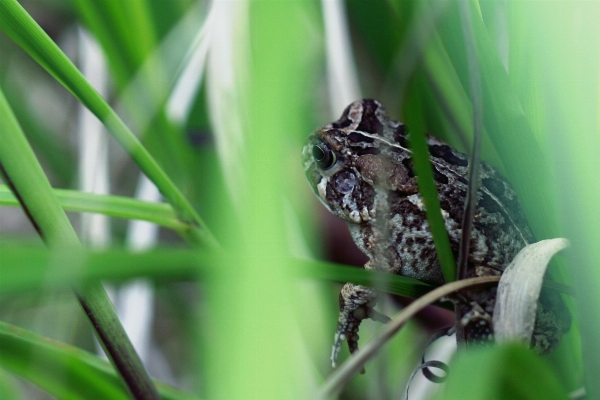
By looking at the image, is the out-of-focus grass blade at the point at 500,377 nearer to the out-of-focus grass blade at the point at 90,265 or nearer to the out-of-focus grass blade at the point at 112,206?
the out-of-focus grass blade at the point at 90,265

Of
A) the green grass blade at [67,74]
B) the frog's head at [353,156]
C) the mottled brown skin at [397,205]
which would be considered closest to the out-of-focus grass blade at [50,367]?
the green grass blade at [67,74]

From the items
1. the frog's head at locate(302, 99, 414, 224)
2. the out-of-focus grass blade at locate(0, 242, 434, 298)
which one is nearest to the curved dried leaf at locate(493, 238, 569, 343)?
the out-of-focus grass blade at locate(0, 242, 434, 298)

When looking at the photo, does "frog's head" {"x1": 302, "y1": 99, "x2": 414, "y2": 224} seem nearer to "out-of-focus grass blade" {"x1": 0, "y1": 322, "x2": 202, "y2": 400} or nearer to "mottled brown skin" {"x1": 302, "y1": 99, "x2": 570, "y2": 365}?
"mottled brown skin" {"x1": 302, "y1": 99, "x2": 570, "y2": 365}

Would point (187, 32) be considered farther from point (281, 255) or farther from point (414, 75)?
point (281, 255)

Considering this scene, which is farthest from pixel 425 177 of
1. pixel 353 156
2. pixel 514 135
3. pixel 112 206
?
pixel 353 156

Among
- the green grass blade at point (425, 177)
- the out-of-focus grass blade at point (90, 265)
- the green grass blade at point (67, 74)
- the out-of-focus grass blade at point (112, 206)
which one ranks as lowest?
the out-of-focus grass blade at point (90, 265)

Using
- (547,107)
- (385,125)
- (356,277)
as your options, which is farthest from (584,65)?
(385,125)
